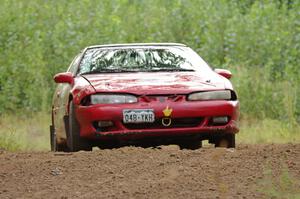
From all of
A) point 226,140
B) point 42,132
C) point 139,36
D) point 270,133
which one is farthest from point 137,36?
point 226,140

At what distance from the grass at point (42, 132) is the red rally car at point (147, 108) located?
3120 millimetres

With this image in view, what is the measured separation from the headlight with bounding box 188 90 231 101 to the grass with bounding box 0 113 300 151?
3964 mm

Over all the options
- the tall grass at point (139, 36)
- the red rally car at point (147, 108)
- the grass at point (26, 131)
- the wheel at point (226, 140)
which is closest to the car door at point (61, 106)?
the red rally car at point (147, 108)

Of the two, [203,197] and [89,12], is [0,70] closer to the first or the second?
[89,12]

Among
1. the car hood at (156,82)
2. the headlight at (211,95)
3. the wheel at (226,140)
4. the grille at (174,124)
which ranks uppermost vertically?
the car hood at (156,82)

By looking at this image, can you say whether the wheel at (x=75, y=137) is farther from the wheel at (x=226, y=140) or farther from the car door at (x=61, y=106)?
the wheel at (x=226, y=140)

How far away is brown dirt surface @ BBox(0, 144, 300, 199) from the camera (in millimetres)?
6695

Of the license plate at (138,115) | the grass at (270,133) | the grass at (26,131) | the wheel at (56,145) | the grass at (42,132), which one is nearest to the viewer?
the license plate at (138,115)

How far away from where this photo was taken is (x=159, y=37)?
2758 centimetres

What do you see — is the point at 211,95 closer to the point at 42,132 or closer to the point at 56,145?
the point at 56,145

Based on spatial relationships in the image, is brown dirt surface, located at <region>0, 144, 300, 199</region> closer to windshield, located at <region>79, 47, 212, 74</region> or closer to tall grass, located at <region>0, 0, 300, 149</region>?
windshield, located at <region>79, 47, 212, 74</region>

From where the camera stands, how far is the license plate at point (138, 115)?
9.66 metres

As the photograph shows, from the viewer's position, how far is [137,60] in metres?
11.1

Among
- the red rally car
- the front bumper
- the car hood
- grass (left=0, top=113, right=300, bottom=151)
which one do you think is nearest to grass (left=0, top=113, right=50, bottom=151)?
grass (left=0, top=113, right=300, bottom=151)
